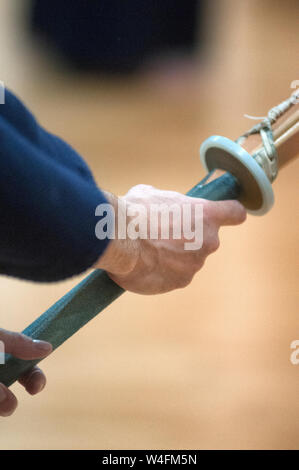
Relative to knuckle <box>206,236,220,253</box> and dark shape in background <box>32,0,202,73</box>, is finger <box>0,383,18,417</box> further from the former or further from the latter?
dark shape in background <box>32,0,202,73</box>

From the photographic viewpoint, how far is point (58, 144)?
0.50 meters

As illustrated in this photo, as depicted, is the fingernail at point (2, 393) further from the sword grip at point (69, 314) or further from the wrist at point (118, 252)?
the wrist at point (118, 252)

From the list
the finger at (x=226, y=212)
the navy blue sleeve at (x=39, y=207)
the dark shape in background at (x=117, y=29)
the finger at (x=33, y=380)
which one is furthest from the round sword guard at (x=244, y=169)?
the dark shape in background at (x=117, y=29)

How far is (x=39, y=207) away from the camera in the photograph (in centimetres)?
43

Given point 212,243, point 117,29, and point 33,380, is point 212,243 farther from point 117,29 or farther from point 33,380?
point 117,29

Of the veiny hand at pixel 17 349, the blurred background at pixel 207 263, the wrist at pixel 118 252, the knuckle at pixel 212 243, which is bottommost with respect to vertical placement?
the veiny hand at pixel 17 349

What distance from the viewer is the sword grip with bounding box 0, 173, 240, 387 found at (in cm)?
52

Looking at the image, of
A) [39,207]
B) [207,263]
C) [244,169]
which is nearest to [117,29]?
[207,263]

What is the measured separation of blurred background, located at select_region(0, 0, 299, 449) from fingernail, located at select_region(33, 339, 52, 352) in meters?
0.54

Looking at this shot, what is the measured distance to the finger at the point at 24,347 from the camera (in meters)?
0.51

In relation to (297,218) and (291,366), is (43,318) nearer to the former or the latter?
(291,366)

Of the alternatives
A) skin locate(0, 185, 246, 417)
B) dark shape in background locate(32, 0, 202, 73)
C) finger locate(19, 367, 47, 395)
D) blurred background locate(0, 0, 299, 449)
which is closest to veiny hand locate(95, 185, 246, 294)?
skin locate(0, 185, 246, 417)

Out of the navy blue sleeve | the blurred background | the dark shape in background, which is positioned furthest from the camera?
the dark shape in background

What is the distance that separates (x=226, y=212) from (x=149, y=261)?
81 millimetres
